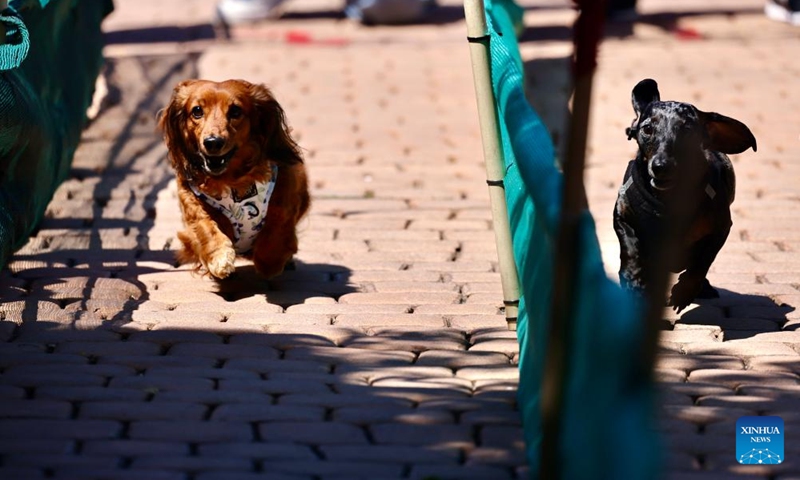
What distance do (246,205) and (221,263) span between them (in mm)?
383

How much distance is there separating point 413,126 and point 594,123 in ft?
4.91

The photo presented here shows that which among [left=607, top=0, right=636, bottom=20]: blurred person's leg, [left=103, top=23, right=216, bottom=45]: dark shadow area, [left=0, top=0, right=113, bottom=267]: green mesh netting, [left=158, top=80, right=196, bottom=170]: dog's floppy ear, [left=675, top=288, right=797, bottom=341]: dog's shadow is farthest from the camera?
[left=607, top=0, right=636, bottom=20]: blurred person's leg

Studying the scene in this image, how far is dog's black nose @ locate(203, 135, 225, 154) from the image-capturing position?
18.9 ft

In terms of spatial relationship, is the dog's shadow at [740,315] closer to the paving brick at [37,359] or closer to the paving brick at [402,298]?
the paving brick at [402,298]

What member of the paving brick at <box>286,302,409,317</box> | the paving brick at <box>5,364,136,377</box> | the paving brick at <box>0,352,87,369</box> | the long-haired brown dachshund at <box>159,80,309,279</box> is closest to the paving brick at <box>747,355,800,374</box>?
the paving brick at <box>286,302,409,317</box>

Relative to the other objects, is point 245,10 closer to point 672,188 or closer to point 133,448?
point 672,188

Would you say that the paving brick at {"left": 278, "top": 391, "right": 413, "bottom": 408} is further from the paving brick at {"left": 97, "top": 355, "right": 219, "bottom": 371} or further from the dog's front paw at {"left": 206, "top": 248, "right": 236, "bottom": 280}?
the dog's front paw at {"left": 206, "top": 248, "right": 236, "bottom": 280}

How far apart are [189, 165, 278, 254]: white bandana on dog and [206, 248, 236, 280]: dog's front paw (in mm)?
257

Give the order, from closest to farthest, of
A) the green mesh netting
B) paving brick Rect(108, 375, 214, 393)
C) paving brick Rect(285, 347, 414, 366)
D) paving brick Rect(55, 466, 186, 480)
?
paving brick Rect(55, 466, 186, 480)
paving brick Rect(108, 375, 214, 393)
paving brick Rect(285, 347, 414, 366)
the green mesh netting

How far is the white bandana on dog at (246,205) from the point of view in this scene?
237 inches

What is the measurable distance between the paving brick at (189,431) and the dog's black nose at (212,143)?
6.05 ft

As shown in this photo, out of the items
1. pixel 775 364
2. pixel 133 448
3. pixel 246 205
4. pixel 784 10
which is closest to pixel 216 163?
pixel 246 205

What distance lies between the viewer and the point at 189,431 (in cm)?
419

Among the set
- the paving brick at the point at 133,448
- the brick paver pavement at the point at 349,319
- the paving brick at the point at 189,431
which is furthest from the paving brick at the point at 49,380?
the paving brick at the point at 133,448
